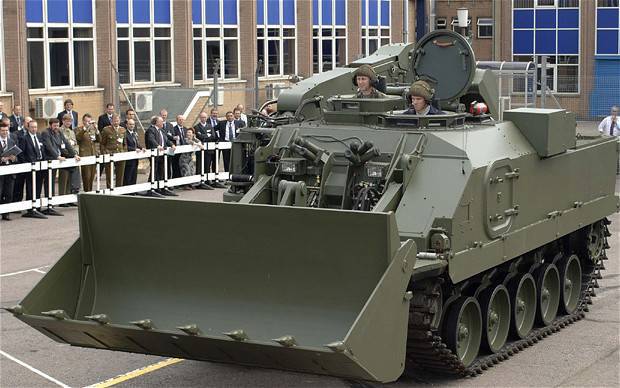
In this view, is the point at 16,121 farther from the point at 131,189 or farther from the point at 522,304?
the point at 522,304

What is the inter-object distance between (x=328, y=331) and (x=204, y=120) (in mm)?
17167

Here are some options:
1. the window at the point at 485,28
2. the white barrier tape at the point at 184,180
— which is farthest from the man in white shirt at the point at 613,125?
the window at the point at 485,28

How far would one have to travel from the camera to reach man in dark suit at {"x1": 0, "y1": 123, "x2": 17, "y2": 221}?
2144cm

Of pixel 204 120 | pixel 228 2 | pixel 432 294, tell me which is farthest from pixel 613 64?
pixel 432 294

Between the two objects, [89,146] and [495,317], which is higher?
[89,146]

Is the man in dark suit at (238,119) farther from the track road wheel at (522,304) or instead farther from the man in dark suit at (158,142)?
the track road wheel at (522,304)

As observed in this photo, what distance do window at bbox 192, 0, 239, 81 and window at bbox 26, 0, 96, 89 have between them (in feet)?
16.6

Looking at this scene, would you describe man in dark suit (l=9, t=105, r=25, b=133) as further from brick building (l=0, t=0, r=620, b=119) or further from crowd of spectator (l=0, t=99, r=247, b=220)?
brick building (l=0, t=0, r=620, b=119)

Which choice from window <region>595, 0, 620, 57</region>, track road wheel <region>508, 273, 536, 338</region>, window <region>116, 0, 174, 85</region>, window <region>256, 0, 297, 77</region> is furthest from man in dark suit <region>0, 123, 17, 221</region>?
window <region>595, 0, 620, 57</region>

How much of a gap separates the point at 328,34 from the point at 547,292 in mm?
31132

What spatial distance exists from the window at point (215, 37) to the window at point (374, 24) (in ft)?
24.8

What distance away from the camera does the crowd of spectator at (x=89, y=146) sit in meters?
21.9

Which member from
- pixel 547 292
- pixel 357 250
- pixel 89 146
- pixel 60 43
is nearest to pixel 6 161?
pixel 89 146

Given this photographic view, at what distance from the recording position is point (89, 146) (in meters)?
24.1
